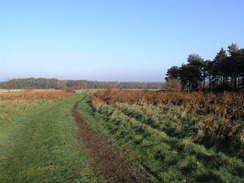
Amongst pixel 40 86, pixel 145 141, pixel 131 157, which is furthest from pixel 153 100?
pixel 40 86

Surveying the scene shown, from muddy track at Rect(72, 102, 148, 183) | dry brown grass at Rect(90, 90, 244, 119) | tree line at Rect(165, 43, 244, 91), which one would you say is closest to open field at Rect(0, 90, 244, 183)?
muddy track at Rect(72, 102, 148, 183)

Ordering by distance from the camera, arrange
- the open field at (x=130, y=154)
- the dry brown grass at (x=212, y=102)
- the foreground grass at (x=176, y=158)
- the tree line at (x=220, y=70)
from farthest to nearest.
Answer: the tree line at (x=220, y=70) → the dry brown grass at (x=212, y=102) → the open field at (x=130, y=154) → the foreground grass at (x=176, y=158)

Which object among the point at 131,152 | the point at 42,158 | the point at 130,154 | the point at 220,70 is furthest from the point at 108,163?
the point at 220,70

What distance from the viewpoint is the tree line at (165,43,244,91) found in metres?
35.2

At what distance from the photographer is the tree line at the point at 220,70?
1385 inches

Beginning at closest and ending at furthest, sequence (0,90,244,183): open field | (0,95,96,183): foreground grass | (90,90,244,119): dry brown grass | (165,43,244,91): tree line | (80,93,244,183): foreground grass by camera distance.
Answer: (80,93,244,183): foreground grass, (0,90,244,183): open field, (0,95,96,183): foreground grass, (90,90,244,119): dry brown grass, (165,43,244,91): tree line

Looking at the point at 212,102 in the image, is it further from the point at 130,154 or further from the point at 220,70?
the point at 220,70

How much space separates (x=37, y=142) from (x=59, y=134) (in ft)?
4.94

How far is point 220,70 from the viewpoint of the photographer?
131 feet

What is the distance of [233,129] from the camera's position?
7.42m

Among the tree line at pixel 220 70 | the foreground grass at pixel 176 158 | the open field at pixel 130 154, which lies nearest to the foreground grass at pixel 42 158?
the open field at pixel 130 154

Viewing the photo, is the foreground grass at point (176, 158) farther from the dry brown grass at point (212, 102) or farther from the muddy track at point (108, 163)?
the dry brown grass at point (212, 102)

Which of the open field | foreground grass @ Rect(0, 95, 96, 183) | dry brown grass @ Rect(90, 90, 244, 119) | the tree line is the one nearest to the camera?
the open field

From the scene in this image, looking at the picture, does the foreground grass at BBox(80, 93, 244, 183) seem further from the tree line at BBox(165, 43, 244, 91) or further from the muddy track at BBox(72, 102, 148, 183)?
the tree line at BBox(165, 43, 244, 91)
